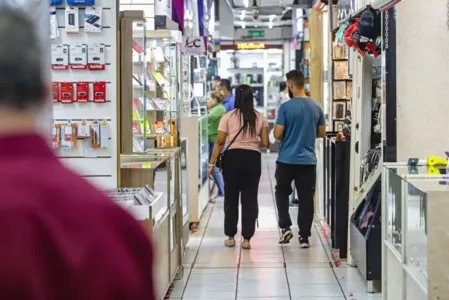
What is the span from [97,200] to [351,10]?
5757 mm

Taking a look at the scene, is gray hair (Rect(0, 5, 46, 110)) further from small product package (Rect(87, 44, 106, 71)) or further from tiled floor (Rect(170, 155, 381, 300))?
tiled floor (Rect(170, 155, 381, 300))

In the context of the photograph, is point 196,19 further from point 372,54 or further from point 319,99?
point 372,54

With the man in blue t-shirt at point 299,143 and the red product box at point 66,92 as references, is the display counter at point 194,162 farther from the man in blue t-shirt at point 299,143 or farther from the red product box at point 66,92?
the red product box at point 66,92

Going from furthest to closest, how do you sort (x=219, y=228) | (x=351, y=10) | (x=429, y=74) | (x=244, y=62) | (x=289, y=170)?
(x=244, y=62), (x=219, y=228), (x=289, y=170), (x=351, y=10), (x=429, y=74)

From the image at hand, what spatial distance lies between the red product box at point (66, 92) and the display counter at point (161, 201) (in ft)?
1.83

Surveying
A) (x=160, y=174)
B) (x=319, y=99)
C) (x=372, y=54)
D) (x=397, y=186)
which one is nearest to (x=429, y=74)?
(x=372, y=54)

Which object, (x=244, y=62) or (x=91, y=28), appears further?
(x=244, y=62)

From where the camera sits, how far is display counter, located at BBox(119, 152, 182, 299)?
16.0ft

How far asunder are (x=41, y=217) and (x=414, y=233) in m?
2.92

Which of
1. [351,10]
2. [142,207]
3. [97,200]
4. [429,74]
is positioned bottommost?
[142,207]

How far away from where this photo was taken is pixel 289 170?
7.56m

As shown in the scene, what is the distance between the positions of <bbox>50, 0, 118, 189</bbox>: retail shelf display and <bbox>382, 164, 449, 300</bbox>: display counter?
68.0 inches

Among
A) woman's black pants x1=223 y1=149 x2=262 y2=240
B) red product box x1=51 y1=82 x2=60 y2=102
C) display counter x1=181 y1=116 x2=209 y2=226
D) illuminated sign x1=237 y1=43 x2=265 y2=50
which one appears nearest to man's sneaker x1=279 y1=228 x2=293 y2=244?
woman's black pants x1=223 y1=149 x2=262 y2=240

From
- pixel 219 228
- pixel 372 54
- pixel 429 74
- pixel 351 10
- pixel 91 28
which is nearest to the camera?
pixel 91 28
